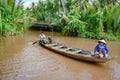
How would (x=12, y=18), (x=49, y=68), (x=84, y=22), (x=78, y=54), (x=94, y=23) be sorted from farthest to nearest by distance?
(x=84, y=22), (x=94, y=23), (x=12, y=18), (x=78, y=54), (x=49, y=68)

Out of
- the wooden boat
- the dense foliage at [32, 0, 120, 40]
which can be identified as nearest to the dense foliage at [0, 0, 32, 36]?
the dense foliage at [32, 0, 120, 40]

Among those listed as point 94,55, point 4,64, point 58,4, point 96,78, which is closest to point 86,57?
point 94,55

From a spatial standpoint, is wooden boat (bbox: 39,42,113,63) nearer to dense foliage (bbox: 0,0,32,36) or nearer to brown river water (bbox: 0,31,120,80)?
brown river water (bbox: 0,31,120,80)

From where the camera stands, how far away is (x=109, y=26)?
25.3 m

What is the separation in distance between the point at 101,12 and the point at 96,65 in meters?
13.1

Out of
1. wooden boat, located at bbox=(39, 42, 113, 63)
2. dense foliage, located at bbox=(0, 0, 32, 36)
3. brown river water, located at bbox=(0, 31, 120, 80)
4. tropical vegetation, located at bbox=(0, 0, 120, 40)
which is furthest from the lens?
tropical vegetation, located at bbox=(0, 0, 120, 40)

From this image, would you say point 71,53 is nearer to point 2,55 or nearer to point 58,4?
point 2,55

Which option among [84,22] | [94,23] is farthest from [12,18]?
[94,23]

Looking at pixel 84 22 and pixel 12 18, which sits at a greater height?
pixel 12 18

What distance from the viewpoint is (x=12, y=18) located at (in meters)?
23.0

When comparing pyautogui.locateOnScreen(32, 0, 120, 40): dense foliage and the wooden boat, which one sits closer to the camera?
the wooden boat

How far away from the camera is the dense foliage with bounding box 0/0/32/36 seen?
21.4 metres

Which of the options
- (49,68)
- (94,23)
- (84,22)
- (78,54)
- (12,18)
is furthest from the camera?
(84,22)

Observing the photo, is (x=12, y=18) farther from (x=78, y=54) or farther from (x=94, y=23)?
(x=78, y=54)
